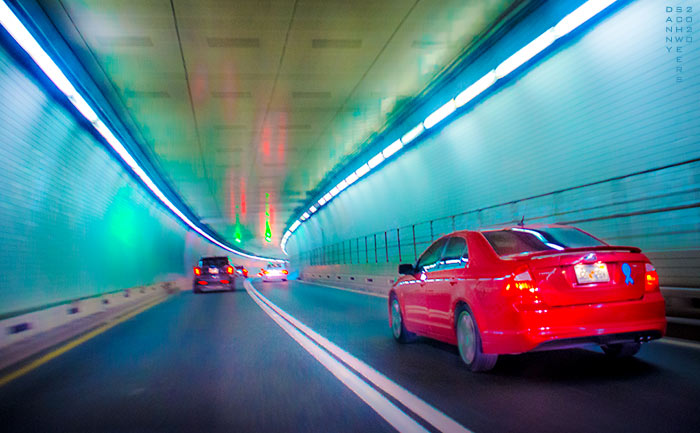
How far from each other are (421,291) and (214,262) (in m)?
26.4

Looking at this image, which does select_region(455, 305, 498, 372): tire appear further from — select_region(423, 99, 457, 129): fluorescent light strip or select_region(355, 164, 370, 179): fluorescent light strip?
select_region(355, 164, 370, 179): fluorescent light strip

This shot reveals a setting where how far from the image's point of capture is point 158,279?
36.6 metres

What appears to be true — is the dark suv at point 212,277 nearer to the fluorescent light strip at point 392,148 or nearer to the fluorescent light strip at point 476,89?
the fluorescent light strip at point 392,148

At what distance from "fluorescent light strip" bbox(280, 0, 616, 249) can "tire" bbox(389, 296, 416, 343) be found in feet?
21.0

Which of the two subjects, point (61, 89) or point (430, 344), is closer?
point (430, 344)

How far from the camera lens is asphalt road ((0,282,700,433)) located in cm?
455

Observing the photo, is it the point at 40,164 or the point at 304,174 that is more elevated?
the point at 304,174

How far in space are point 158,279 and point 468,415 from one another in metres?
34.6

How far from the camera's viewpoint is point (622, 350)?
21.4ft

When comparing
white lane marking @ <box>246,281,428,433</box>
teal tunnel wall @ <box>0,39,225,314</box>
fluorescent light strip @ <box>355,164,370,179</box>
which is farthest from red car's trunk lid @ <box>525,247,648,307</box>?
fluorescent light strip @ <box>355,164,370,179</box>

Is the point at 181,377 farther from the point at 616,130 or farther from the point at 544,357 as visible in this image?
the point at 616,130

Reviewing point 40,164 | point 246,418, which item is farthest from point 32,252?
point 246,418

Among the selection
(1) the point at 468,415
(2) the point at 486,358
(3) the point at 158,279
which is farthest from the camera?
(3) the point at 158,279

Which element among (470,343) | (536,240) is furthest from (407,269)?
(536,240)
